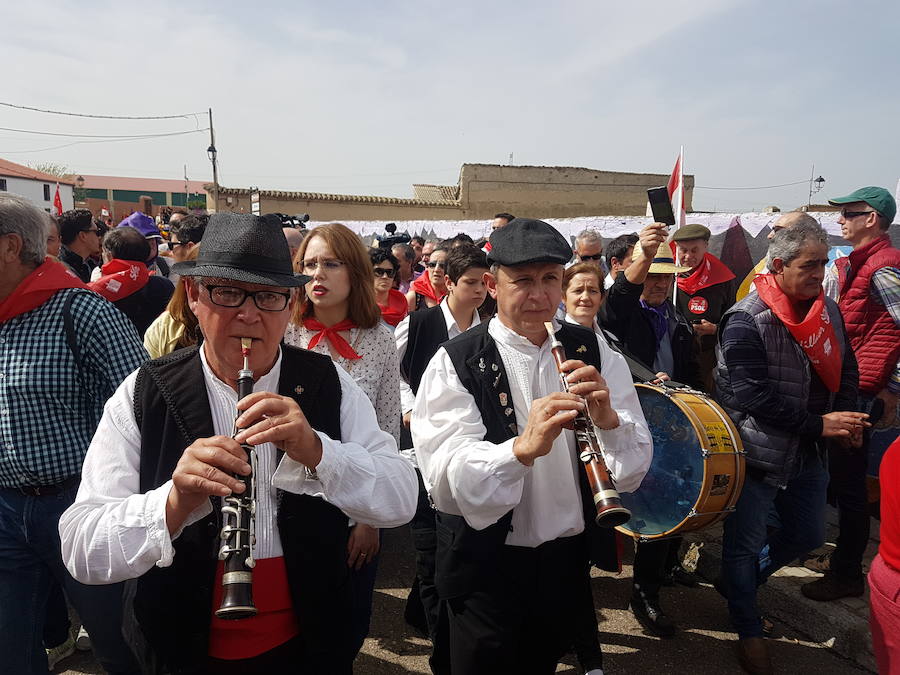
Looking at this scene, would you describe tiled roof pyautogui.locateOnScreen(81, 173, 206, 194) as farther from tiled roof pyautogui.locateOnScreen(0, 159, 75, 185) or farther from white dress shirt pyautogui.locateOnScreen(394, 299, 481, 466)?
white dress shirt pyautogui.locateOnScreen(394, 299, 481, 466)

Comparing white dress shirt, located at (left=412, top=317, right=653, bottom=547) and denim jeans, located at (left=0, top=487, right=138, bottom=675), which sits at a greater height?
white dress shirt, located at (left=412, top=317, right=653, bottom=547)

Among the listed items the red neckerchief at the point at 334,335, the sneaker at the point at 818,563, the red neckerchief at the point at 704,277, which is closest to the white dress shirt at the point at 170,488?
the red neckerchief at the point at 334,335

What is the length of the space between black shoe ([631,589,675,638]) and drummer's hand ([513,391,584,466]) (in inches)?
96.6

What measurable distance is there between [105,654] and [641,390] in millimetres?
2906

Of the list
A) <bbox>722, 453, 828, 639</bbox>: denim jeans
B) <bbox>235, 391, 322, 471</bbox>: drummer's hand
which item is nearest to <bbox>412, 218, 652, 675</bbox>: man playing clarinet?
<bbox>235, 391, 322, 471</bbox>: drummer's hand

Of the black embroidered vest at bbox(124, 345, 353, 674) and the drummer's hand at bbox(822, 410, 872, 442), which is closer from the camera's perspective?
the black embroidered vest at bbox(124, 345, 353, 674)

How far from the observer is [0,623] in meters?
2.42

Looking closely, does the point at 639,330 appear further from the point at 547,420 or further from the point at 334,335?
the point at 547,420

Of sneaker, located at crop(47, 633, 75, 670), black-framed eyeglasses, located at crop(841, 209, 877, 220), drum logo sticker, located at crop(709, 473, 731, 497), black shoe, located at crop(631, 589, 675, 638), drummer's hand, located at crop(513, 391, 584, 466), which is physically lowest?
black shoe, located at crop(631, 589, 675, 638)

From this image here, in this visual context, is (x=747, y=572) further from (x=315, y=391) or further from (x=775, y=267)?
(x=315, y=391)

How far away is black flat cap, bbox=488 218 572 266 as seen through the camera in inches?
90.1

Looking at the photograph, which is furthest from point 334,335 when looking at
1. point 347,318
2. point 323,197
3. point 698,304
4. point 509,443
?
point 323,197

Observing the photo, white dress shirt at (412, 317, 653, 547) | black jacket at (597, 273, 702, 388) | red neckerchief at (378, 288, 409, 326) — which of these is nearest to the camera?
white dress shirt at (412, 317, 653, 547)

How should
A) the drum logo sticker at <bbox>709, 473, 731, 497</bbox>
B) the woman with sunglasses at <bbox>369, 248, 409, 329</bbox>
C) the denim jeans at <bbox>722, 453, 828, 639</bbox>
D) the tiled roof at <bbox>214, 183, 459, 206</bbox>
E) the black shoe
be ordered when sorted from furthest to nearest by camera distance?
the tiled roof at <bbox>214, 183, 459, 206</bbox>
the woman with sunglasses at <bbox>369, 248, 409, 329</bbox>
the black shoe
the denim jeans at <bbox>722, 453, 828, 639</bbox>
the drum logo sticker at <bbox>709, 473, 731, 497</bbox>
